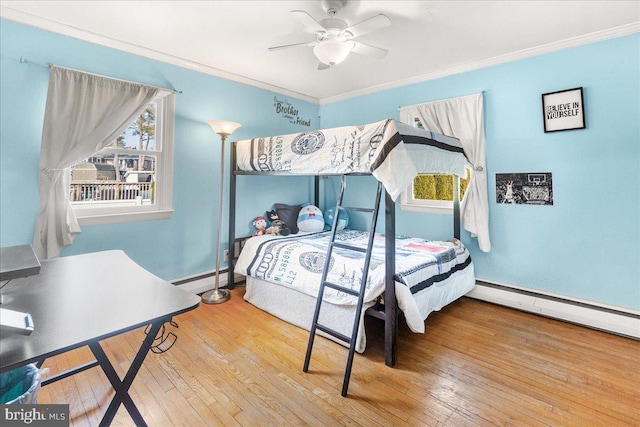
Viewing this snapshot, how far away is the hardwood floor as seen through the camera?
64.2 inches

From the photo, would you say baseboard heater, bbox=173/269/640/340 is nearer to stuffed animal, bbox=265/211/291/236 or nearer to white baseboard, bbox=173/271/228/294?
white baseboard, bbox=173/271/228/294

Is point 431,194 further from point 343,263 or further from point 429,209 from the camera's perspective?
point 343,263

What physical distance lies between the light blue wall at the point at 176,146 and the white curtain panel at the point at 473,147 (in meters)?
2.05

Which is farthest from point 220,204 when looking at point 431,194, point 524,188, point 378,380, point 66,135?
point 524,188

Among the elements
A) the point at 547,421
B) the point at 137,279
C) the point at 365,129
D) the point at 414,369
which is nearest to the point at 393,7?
the point at 365,129

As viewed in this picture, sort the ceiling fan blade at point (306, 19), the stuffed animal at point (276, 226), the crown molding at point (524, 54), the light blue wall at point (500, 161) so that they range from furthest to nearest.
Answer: the stuffed animal at point (276, 226) → the crown molding at point (524, 54) → the light blue wall at point (500, 161) → the ceiling fan blade at point (306, 19)

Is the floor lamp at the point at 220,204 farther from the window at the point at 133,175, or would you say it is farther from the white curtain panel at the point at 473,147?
the white curtain panel at the point at 473,147

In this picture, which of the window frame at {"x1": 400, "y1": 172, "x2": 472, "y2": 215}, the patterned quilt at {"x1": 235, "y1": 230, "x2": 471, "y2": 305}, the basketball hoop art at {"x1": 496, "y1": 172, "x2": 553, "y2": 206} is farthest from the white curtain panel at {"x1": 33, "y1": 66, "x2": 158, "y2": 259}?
the basketball hoop art at {"x1": 496, "y1": 172, "x2": 553, "y2": 206}

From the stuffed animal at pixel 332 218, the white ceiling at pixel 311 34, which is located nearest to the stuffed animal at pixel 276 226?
the stuffed animal at pixel 332 218

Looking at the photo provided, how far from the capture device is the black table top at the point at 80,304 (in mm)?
→ 848

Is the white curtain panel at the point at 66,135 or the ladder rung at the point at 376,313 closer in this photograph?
the ladder rung at the point at 376,313

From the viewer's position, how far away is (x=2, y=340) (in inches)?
33.8

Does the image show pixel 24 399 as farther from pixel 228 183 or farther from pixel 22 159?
pixel 228 183

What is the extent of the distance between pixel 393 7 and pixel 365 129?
90 cm
